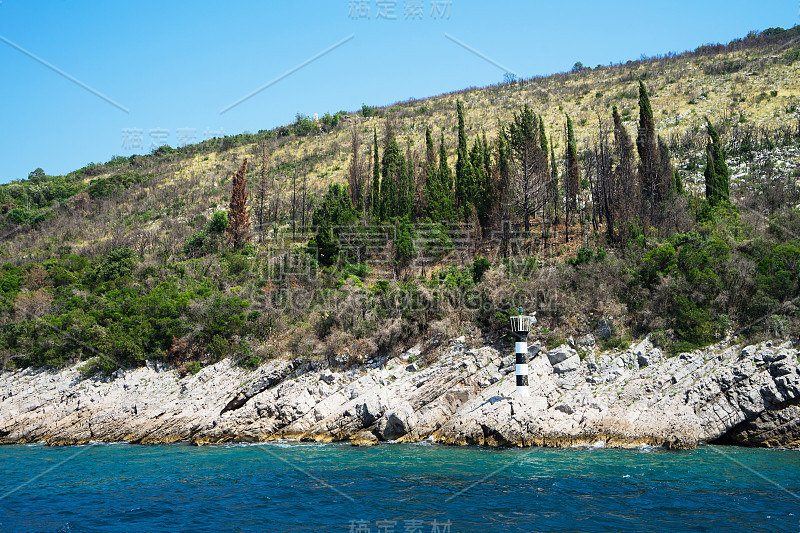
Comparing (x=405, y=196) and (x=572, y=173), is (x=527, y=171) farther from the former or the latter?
(x=405, y=196)

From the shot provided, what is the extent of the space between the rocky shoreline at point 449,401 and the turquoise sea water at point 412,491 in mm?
1270

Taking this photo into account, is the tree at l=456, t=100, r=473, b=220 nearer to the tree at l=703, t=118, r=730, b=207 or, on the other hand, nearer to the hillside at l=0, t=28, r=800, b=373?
the hillside at l=0, t=28, r=800, b=373

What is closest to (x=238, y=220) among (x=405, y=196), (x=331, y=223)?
(x=331, y=223)

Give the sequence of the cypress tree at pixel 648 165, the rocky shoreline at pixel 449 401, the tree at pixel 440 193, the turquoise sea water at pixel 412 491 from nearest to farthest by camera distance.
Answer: the turquoise sea water at pixel 412 491 → the rocky shoreline at pixel 449 401 → the cypress tree at pixel 648 165 → the tree at pixel 440 193

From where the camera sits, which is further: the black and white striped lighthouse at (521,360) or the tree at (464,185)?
the tree at (464,185)

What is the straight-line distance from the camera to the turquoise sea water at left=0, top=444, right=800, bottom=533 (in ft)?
40.3

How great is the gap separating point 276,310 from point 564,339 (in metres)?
15.1

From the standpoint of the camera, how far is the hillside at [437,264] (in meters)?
25.2

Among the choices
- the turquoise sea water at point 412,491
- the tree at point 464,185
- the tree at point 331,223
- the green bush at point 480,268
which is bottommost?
the turquoise sea water at point 412,491

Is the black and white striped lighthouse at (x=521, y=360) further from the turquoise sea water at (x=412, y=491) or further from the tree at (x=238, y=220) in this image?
the tree at (x=238, y=220)

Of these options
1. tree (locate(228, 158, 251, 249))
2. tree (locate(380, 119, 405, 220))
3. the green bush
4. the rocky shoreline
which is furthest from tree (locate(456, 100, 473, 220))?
tree (locate(228, 158, 251, 249))

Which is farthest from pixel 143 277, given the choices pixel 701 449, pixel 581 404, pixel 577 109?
pixel 577 109

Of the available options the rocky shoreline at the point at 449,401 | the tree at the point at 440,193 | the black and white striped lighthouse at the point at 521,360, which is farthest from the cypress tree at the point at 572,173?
the black and white striped lighthouse at the point at 521,360

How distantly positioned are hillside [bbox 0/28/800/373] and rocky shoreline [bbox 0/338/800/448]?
1.29m
